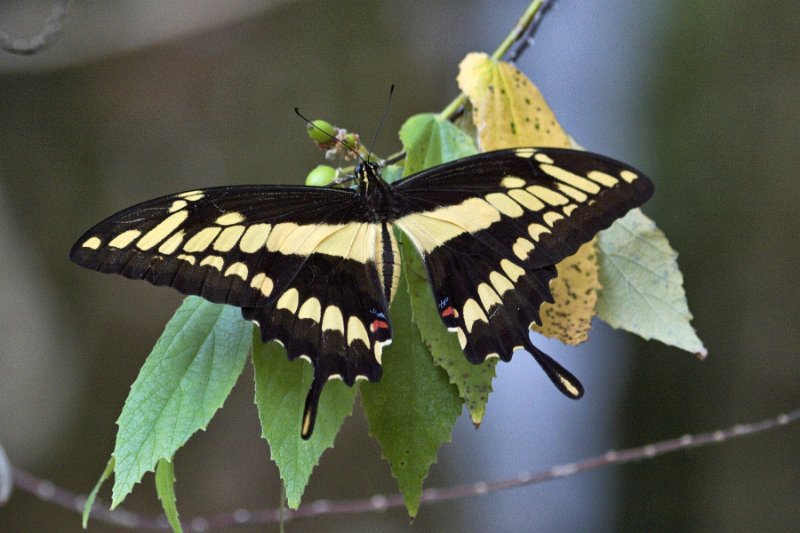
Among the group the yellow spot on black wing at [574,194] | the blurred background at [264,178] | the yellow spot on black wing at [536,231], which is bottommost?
the blurred background at [264,178]

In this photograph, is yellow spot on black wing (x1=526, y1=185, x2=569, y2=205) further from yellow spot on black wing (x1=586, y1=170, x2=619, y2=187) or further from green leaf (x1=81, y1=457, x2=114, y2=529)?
green leaf (x1=81, y1=457, x2=114, y2=529)

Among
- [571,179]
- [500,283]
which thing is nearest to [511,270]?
[500,283]

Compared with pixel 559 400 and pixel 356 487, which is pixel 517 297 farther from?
pixel 559 400

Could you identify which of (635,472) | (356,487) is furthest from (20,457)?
(635,472)

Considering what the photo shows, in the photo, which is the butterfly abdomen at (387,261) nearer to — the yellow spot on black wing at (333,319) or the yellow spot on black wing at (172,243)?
the yellow spot on black wing at (333,319)

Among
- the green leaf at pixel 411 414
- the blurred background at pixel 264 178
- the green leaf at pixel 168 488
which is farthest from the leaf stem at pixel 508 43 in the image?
the blurred background at pixel 264 178
